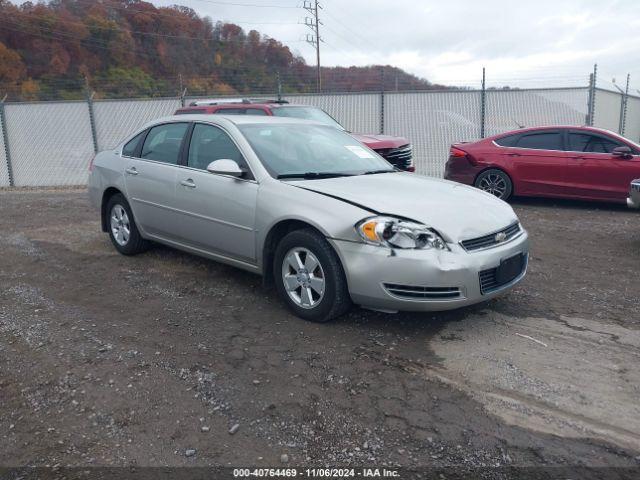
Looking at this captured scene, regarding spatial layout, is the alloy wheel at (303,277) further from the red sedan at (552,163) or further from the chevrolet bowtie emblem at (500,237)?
the red sedan at (552,163)

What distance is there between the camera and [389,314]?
14.9ft

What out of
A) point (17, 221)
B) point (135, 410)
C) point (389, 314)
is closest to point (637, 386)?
point (389, 314)

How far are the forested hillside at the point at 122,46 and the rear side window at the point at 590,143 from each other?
1339 centimetres

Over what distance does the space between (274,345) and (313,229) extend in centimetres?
90

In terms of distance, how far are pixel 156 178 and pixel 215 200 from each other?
3.34ft

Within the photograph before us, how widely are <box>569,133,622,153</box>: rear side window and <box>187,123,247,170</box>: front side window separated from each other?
650 cm

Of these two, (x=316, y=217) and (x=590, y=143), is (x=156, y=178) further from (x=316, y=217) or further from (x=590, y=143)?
(x=590, y=143)

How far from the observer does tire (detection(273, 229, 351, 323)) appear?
414 cm

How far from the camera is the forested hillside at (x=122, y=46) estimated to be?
26.9 metres

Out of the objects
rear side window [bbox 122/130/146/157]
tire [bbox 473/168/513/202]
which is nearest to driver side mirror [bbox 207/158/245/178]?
rear side window [bbox 122/130/146/157]

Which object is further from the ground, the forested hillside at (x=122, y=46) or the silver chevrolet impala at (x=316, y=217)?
the forested hillside at (x=122, y=46)

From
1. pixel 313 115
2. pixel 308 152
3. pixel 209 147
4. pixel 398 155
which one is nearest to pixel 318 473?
pixel 308 152

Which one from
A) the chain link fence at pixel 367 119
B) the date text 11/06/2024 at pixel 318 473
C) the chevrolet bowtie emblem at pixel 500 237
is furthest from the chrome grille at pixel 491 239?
the chain link fence at pixel 367 119

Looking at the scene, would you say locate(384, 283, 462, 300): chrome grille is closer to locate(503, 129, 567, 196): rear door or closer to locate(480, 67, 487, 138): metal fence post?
locate(503, 129, 567, 196): rear door
